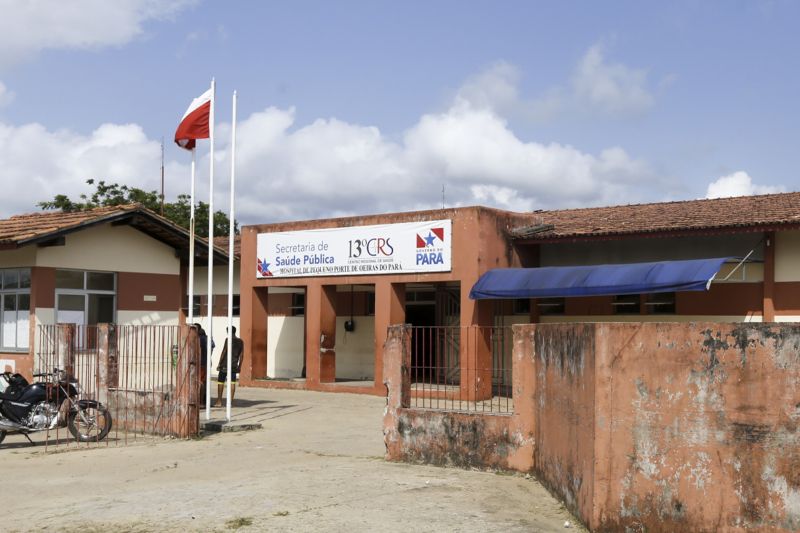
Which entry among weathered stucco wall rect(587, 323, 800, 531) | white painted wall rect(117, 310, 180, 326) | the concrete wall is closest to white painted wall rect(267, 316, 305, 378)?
white painted wall rect(117, 310, 180, 326)

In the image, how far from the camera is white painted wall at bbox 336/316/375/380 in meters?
24.7

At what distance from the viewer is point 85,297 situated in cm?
1770

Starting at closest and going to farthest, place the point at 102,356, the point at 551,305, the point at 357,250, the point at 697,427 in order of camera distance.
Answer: the point at 697,427, the point at 102,356, the point at 551,305, the point at 357,250

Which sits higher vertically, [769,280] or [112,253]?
[112,253]

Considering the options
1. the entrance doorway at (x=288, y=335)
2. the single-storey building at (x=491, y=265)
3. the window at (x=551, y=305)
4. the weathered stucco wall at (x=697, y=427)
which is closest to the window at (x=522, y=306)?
the single-storey building at (x=491, y=265)

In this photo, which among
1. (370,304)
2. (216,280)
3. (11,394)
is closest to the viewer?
(11,394)

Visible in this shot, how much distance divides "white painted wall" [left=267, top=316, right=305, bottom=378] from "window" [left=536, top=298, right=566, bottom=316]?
7578 millimetres

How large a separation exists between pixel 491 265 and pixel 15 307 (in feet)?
31.7

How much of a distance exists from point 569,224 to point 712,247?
3.38m

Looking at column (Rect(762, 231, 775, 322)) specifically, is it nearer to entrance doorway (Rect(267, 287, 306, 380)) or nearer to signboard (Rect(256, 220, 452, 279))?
A: signboard (Rect(256, 220, 452, 279))

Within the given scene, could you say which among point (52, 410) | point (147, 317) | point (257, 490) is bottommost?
point (257, 490)

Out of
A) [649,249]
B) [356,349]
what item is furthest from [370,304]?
[649,249]

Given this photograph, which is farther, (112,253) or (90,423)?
(112,253)

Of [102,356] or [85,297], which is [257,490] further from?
[85,297]
